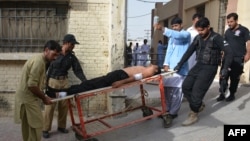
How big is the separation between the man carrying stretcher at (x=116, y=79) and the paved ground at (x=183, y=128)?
0.91 meters

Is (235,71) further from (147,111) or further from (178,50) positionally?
(147,111)

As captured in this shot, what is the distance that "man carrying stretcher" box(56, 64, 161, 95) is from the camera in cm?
471

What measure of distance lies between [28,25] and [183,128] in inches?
159

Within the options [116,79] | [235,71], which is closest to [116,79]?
[116,79]

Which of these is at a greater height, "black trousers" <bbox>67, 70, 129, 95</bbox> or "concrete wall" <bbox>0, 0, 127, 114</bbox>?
"concrete wall" <bbox>0, 0, 127, 114</bbox>

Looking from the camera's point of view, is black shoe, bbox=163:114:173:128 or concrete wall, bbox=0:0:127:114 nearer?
black shoe, bbox=163:114:173:128

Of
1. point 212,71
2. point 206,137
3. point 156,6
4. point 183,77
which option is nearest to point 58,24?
point 183,77

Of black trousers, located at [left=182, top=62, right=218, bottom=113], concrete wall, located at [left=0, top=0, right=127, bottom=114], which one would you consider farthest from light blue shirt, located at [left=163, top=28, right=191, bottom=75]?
concrete wall, located at [left=0, top=0, right=127, bottom=114]

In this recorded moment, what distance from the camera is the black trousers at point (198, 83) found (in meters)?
4.87

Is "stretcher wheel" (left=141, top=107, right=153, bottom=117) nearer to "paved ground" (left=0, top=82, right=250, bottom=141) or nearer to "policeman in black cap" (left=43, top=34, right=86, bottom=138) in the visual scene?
"paved ground" (left=0, top=82, right=250, bottom=141)

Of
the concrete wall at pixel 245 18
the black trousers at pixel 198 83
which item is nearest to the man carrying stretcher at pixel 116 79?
the black trousers at pixel 198 83

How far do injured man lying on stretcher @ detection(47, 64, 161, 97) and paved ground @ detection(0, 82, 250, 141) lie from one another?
905 millimetres

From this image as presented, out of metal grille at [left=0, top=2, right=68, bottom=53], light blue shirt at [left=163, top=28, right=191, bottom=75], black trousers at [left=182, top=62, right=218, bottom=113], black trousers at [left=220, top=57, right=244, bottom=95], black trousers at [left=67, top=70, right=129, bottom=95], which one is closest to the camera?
black trousers at [left=67, top=70, right=129, bottom=95]

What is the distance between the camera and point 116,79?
16.4 feet
